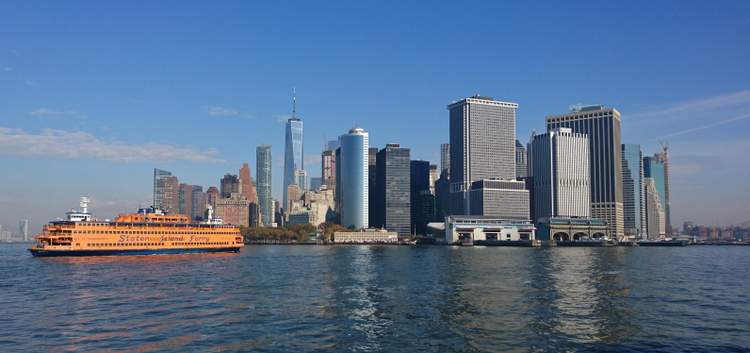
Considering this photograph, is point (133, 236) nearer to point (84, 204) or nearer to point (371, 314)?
point (84, 204)

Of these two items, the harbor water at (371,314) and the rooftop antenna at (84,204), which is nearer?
the harbor water at (371,314)

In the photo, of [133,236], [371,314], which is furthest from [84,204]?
[371,314]

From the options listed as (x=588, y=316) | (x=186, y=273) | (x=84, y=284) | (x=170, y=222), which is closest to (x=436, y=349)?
(x=588, y=316)

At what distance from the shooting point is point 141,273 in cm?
10488

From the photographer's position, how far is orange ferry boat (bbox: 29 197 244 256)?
151000 mm

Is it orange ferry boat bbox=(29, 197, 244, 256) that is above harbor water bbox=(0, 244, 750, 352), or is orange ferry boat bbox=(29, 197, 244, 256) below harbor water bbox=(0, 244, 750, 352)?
above

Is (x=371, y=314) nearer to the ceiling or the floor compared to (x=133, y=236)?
nearer to the floor

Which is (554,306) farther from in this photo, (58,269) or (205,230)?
(205,230)

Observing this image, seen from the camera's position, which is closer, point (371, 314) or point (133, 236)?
point (371, 314)

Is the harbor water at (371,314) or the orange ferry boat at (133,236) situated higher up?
the orange ferry boat at (133,236)

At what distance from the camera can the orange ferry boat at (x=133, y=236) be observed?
495 feet

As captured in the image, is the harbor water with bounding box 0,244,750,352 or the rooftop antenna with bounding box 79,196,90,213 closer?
the harbor water with bounding box 0,244,750,352

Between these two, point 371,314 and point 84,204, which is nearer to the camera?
point 371,314

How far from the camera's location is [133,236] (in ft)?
536
